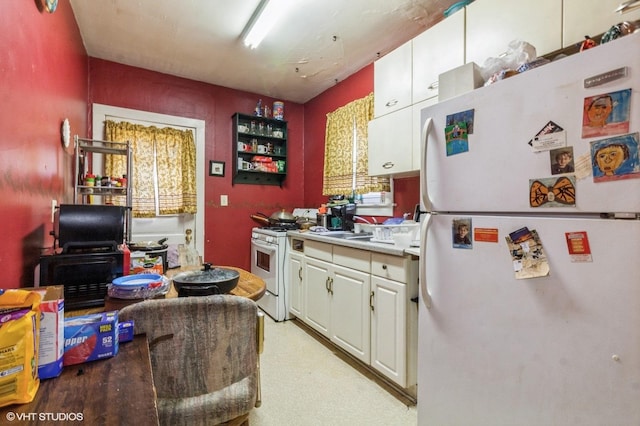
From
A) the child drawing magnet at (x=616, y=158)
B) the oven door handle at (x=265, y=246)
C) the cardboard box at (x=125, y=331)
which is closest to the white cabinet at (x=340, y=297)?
the oven door handle at (x=265, y=246)

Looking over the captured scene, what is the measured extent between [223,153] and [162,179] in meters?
0.74

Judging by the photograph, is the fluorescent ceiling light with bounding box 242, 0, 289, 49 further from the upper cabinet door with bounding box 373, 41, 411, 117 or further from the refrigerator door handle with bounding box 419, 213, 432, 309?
the refrigerator door handle with bounding box 419, 213, 432, 309

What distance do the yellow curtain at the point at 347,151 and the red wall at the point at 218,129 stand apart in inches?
27.2

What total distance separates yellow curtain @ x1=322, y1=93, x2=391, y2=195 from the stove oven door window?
0.93m

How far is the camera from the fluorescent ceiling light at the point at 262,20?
7.06ft

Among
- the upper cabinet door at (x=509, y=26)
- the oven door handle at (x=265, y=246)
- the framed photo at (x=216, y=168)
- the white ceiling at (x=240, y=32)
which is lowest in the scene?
the oven door handle at (x=265, y=246)

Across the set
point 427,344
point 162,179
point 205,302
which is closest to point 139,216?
point 162,179

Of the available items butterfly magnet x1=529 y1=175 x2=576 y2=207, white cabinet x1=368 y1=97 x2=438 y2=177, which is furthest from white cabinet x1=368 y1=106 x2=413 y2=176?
butterfly magnet x1=529 y1=175 x2=576 y2=207

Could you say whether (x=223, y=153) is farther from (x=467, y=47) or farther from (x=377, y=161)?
(x=467, y=47)

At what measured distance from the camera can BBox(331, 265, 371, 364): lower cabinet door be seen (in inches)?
83.8

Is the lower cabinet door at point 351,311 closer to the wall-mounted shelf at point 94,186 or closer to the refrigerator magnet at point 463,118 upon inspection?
the refrigerator magnet at point 463,118

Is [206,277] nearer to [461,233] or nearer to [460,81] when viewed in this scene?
[461,233]

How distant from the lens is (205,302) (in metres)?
0.96

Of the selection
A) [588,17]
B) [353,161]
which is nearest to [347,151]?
[353,161]
